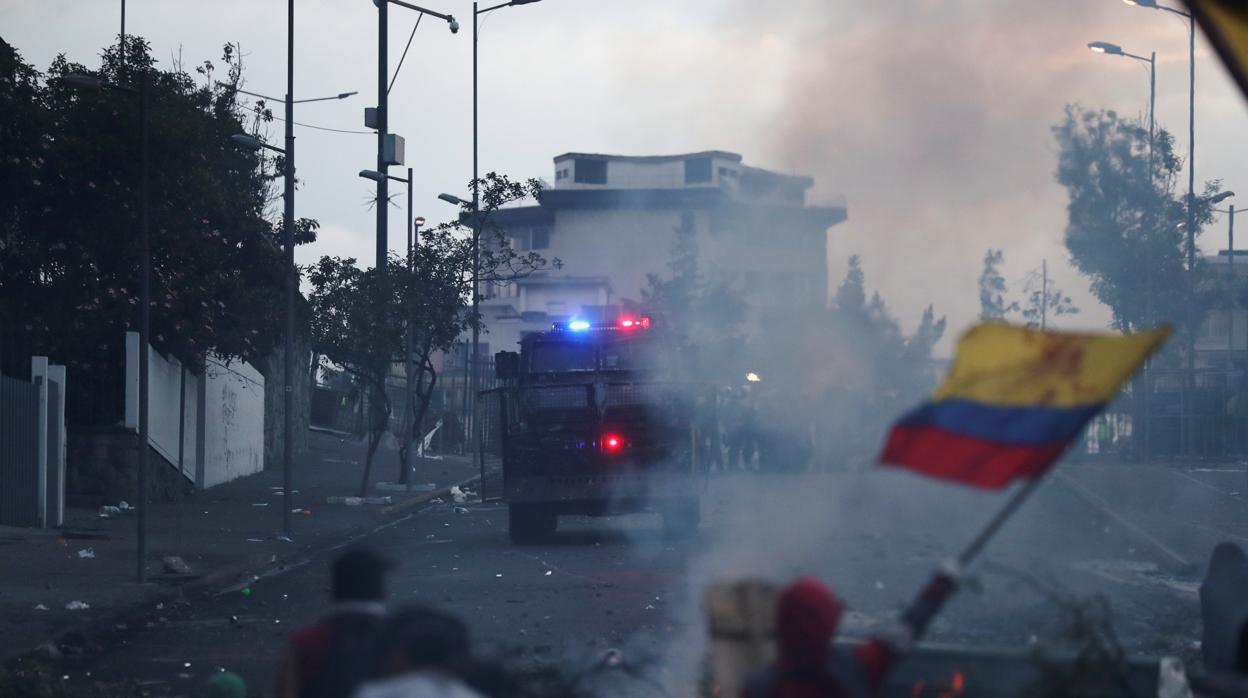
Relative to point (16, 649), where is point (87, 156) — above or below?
above

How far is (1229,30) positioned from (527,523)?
14.1 meters

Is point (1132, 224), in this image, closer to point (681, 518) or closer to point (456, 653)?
point (681, 518)

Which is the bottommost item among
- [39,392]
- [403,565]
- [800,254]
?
[403,565]

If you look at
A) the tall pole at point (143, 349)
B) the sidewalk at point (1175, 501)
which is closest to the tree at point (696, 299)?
the sidewalk at point (1175, 501)

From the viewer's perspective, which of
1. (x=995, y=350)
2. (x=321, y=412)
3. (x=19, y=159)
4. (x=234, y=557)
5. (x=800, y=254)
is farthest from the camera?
(x=321, y=412)

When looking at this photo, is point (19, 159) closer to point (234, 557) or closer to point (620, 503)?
point (234, 557)

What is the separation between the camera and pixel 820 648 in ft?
12.9

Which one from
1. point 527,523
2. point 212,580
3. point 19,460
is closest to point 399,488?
point 19,460

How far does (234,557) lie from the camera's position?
→ 55.0 ft

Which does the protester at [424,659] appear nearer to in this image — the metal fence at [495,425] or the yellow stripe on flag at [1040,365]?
the yellow stripe on flag at [1040,365]

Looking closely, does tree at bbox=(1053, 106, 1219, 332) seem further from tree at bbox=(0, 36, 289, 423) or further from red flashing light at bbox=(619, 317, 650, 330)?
tree at bbox=(0, 36, 289, 423)

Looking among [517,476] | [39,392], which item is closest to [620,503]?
[517,476]

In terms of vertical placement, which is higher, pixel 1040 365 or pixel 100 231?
pixel 100 231

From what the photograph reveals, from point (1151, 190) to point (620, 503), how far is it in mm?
20644
